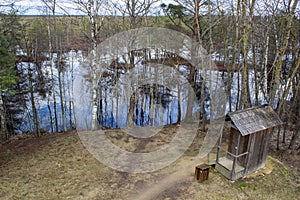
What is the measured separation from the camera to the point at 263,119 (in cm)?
655

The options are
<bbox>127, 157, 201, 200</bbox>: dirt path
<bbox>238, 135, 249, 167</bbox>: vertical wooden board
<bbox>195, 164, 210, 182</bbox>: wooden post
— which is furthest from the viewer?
<bbox>238, 135, 249, 167</bbox>: vertical wooden board

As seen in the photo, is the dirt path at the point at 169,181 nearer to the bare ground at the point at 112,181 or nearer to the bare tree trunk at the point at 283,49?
the bare ground at the point at 112,181

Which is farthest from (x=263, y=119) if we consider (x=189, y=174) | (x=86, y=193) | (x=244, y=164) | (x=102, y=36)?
(x=102, y=36)

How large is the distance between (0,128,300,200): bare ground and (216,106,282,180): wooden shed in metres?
0.29

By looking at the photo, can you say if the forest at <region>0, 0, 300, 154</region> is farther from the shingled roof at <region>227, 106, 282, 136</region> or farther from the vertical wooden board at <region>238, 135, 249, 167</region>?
the vertical wooden board at <region>238, 135, 249, 167</region>

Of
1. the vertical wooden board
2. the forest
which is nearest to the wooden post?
the vertical wooden board

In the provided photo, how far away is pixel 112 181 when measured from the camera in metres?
6.49

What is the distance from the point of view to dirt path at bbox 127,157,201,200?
5.91 metres

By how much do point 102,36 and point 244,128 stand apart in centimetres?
1001

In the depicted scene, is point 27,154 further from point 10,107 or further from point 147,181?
point 10,107

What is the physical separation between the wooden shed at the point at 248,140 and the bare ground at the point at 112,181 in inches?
11.4

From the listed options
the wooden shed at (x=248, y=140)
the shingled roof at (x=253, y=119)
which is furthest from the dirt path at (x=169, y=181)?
the shingled roof at (x=253, y=119)

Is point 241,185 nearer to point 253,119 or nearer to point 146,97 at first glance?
point 253,119

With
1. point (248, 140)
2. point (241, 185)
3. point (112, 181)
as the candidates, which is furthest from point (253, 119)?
point (112, 181)
